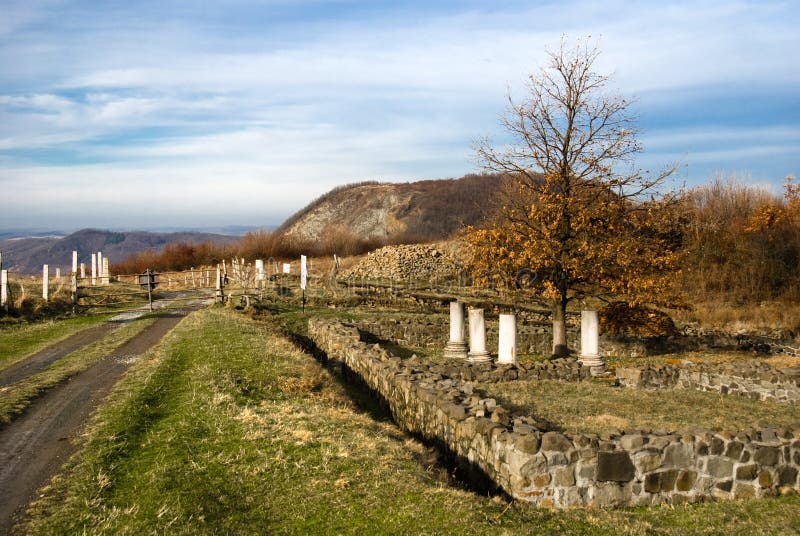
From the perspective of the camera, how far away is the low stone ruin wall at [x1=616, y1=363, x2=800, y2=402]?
12.2 m

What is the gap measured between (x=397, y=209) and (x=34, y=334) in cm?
8748

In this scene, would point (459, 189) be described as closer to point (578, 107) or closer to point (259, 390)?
point (578, 107)

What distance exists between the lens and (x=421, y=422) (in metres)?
9.63

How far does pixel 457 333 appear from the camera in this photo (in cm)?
1717

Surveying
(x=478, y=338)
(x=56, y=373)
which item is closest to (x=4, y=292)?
(x=56, y=373)

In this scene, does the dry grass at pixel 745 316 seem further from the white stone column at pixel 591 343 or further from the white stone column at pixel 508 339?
the white stone column at pixel 508 339

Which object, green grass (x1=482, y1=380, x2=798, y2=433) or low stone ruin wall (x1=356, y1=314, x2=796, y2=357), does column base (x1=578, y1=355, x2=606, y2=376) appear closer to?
green grass (x1=482, y1=380, x2=798, y2=433)

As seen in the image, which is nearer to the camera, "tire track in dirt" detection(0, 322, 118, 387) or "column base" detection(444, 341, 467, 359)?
"tire track in dirt" detection(0, 322, 118, 387)

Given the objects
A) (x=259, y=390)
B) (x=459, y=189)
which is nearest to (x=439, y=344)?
(x=259, y=390)

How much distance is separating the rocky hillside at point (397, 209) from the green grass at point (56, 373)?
70.3 m

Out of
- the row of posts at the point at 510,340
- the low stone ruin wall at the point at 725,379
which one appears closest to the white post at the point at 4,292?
the row of posts at the point at 510,340

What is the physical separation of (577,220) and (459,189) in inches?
3613

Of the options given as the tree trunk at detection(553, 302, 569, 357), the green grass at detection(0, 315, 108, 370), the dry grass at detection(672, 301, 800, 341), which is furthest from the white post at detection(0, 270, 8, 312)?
the dry grass at detection(672, 301, 800, 341)

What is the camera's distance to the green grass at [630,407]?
9.45 m
